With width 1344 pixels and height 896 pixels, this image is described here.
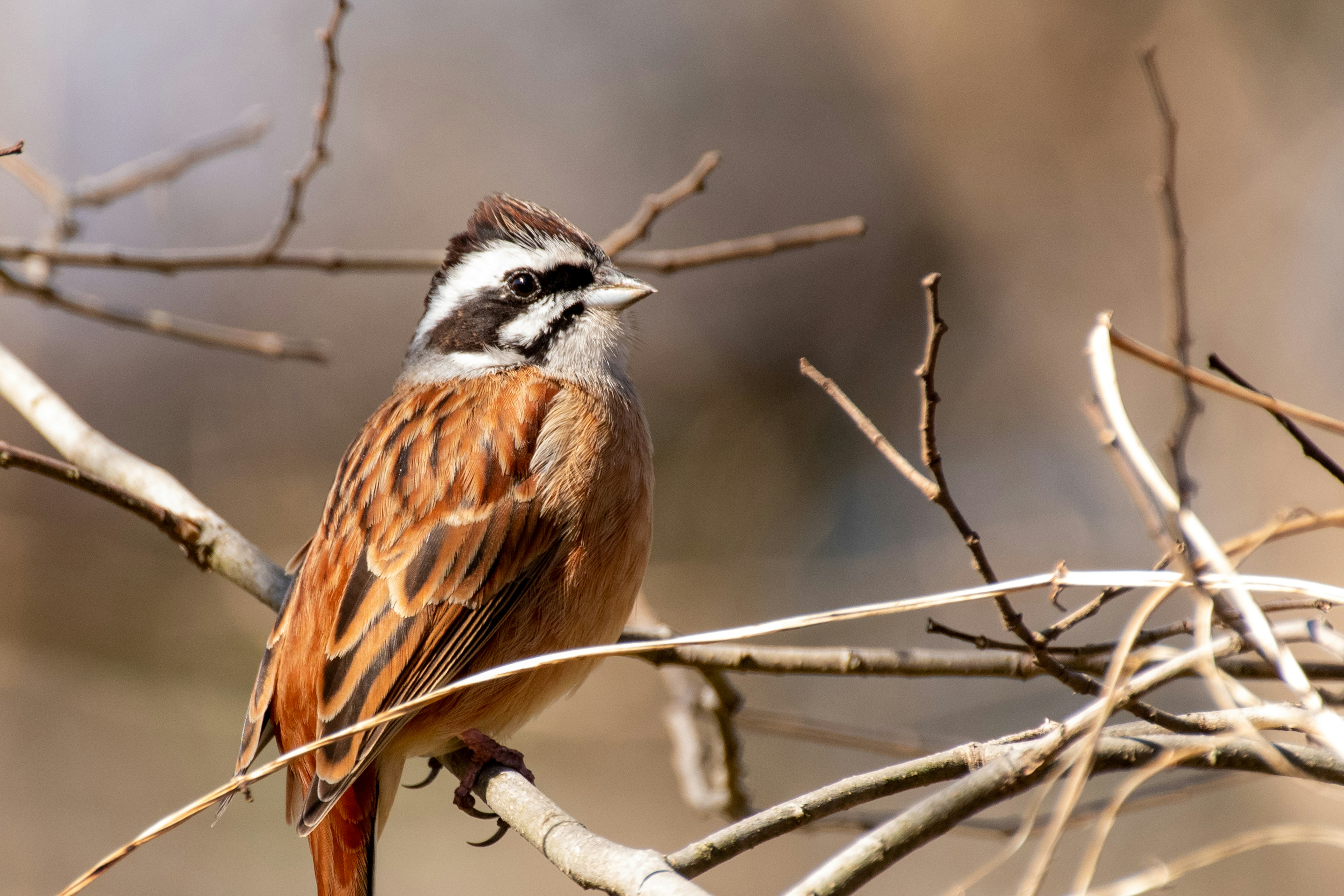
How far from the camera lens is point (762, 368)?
10273 mm

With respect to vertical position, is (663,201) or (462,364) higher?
(663,201)

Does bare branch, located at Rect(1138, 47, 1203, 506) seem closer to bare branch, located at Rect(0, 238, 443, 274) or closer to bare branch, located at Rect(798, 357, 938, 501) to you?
bare branch, located at Rect(798, 357, 938, 501)

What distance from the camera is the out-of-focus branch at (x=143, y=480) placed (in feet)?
11.6

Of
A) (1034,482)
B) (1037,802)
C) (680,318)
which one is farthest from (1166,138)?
(680,318)

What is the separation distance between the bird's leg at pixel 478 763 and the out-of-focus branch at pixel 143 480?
2.48 feet

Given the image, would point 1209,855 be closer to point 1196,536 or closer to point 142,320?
point 1196,536

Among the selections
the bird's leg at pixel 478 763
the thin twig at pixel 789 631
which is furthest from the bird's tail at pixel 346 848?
the thin twig at pixel 789 631

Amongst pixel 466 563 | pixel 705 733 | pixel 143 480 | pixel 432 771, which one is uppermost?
pixel 143 480

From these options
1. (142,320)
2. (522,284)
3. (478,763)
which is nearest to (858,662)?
(478,763)

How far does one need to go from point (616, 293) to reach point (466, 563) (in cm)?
118

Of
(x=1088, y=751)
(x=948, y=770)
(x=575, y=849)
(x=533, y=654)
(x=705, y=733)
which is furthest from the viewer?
(x=705, y=733)

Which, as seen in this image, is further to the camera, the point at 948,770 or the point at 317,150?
the point at 317,150

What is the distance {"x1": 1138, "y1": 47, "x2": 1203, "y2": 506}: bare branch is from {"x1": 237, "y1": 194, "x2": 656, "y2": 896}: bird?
5.74 feet

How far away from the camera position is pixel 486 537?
3.58m
